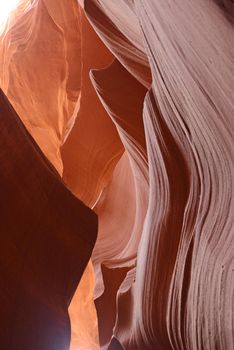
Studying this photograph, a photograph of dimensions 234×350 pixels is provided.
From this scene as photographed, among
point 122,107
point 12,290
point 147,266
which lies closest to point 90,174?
point 122,107

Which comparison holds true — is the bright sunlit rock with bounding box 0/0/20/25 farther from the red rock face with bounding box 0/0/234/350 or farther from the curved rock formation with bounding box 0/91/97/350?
the curved rock formation with bounding box 0/91/97/350

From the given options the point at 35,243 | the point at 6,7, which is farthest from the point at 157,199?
the point at 6,7

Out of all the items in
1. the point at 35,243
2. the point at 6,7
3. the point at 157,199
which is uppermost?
the point at 6,7

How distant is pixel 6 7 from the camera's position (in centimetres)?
395

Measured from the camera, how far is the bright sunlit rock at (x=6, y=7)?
3.79 meters

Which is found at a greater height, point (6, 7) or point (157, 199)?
point (6, 7)

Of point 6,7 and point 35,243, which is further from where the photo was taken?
point 6,7

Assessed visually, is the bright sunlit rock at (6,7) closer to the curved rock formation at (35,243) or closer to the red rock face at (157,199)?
the red rock face at (157,199)

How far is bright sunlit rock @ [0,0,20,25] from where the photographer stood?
149 inches

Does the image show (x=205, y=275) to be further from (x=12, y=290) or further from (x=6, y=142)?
(x=6, y=142)

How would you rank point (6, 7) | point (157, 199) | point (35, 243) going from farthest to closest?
point (6, 7) < point (157, 199) < point (35, 243)

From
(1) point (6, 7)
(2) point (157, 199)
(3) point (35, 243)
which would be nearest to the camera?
(3) point (35, 243)

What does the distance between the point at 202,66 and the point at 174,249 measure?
0.53 metres

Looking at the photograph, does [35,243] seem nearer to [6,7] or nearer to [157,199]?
[157,199]
